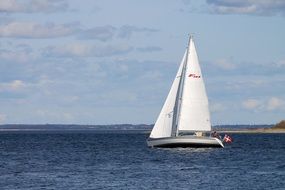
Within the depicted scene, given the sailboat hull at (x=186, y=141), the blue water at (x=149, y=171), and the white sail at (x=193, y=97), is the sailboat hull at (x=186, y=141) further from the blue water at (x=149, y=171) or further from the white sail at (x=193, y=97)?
the white sail at (x=193, y=97)

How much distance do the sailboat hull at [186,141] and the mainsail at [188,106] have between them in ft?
3.94

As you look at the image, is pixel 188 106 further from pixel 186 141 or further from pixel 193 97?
pixel 186 141

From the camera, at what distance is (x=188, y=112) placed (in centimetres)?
10912

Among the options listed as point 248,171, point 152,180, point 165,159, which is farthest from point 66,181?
point 165,159

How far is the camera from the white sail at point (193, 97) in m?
109

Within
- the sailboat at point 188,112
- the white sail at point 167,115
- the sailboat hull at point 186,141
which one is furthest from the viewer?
the white sail at point 167,115

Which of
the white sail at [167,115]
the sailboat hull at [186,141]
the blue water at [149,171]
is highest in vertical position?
the white sail at [167,115]

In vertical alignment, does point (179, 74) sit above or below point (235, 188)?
above

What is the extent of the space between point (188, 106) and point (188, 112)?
0.79 meters

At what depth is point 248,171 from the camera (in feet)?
261

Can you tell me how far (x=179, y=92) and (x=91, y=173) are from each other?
36.6 m

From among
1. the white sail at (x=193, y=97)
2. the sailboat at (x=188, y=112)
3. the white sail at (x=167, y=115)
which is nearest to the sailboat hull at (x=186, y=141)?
the sailboat at (x=188, y=112)

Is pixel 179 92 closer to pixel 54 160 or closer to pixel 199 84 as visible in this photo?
pixel 199 84

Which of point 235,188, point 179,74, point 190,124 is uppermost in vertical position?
point 179,74
